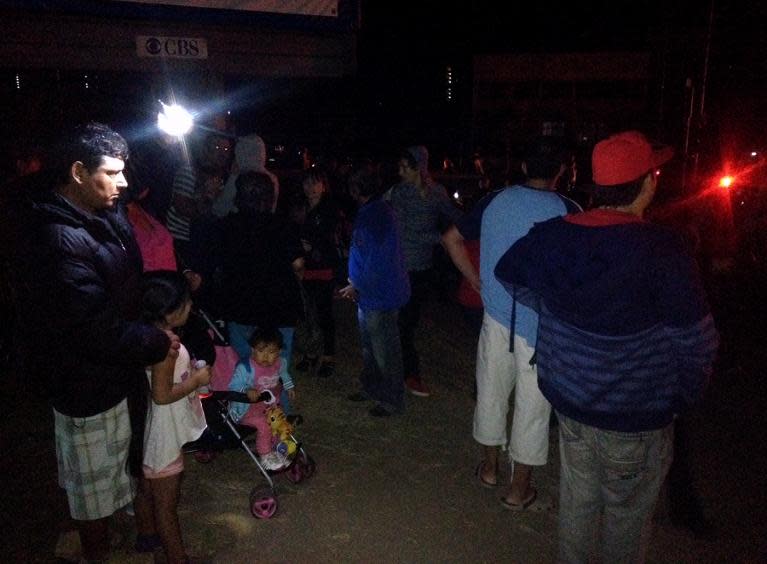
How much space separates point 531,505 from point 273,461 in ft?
5.28

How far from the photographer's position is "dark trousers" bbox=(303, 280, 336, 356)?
18.2 feet

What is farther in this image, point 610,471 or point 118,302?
point 118,302

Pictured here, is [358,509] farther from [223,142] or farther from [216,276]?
[223,142]

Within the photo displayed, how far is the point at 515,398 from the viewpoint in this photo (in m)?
3.46

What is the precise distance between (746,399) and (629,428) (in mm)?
3642

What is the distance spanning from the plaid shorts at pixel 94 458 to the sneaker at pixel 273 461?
1.09 metres

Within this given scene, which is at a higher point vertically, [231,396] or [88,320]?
[88,320]

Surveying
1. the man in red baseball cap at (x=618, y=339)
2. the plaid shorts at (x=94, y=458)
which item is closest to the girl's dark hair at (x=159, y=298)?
the plaid shorts at (x=94, y=458)

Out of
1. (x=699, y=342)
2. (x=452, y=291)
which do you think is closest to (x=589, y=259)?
(x=699, y=342)

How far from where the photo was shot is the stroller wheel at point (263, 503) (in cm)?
355

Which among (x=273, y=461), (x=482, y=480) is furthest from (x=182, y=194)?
(x=482, y=480)

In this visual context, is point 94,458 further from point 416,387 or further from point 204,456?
point 416,387

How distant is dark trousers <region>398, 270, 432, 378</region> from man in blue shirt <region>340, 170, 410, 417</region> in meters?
0.51

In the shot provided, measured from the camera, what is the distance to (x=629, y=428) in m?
2.22
